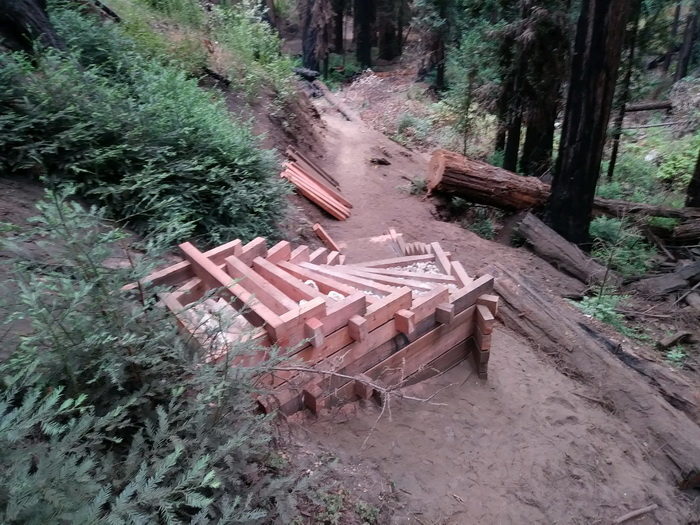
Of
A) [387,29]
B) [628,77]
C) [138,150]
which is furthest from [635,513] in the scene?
[387,29]

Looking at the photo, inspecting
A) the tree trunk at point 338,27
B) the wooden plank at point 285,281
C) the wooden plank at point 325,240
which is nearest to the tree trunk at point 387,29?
the tree trunk at point 338,27

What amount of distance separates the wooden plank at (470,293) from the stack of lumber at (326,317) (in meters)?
0.01

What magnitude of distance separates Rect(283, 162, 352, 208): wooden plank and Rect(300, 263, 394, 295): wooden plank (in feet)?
18.1

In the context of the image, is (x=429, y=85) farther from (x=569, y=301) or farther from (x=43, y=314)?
(x=43, y=314)

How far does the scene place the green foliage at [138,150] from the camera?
466 centimetres

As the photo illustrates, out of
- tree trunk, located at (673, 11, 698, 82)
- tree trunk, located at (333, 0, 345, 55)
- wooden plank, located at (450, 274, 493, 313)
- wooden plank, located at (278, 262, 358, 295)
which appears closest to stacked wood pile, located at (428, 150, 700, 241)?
wooden plank, located at (450, 274, 493, 313)

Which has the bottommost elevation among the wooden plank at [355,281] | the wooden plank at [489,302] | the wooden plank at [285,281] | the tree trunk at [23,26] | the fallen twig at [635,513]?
the fallen twig at [635,513]

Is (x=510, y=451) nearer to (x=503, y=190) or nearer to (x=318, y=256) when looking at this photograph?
(x=318, y=256)

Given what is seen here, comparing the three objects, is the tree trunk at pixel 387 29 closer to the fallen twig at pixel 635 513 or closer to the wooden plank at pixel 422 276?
the wooden plank at pixel 422 276

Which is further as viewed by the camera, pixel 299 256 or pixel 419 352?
pixel 299 256

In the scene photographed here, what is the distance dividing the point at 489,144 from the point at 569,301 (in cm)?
971

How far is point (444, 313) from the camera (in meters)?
3.90

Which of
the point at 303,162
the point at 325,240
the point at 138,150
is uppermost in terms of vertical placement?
the point at 138,150

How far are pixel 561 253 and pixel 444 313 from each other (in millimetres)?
4904
